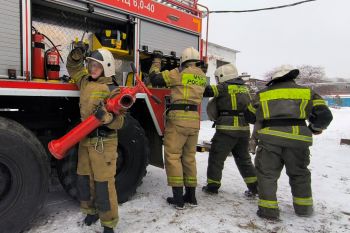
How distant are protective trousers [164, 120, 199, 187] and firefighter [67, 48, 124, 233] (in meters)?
0.90

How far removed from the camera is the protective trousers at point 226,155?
4.22 metres

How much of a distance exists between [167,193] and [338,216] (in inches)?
78.4

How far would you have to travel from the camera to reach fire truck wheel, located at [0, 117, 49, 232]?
2682 millimetres

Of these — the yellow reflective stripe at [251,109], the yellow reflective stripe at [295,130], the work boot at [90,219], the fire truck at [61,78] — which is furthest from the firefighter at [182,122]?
the yellow reflective stripe at [295,130]

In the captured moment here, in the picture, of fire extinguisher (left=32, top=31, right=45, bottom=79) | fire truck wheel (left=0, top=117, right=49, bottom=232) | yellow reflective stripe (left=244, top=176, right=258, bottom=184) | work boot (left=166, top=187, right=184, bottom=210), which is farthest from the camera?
yellow reflective stripe (left=244, top=176, right=258, bottom=184)

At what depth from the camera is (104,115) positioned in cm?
274

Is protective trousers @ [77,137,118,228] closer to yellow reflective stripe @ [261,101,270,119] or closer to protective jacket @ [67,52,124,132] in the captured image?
protective jacket @ [67,52,124,132]

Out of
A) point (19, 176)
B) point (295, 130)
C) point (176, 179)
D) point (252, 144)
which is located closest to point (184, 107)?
point (176, 179)

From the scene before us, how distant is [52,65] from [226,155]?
7.68ft

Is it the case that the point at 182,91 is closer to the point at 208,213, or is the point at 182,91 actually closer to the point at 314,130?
the point at 208,213

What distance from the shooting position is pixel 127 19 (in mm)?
3838

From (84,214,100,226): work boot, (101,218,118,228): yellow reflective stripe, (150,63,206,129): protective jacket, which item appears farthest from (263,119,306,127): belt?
(84,214,100,226): work boot

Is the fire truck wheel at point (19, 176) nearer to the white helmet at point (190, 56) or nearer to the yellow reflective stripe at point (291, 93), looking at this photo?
the white helmet at point (190, 56)

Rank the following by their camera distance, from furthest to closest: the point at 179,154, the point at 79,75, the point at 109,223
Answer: the point at 179,154 → the point at 79,75 → the point at 109,223
